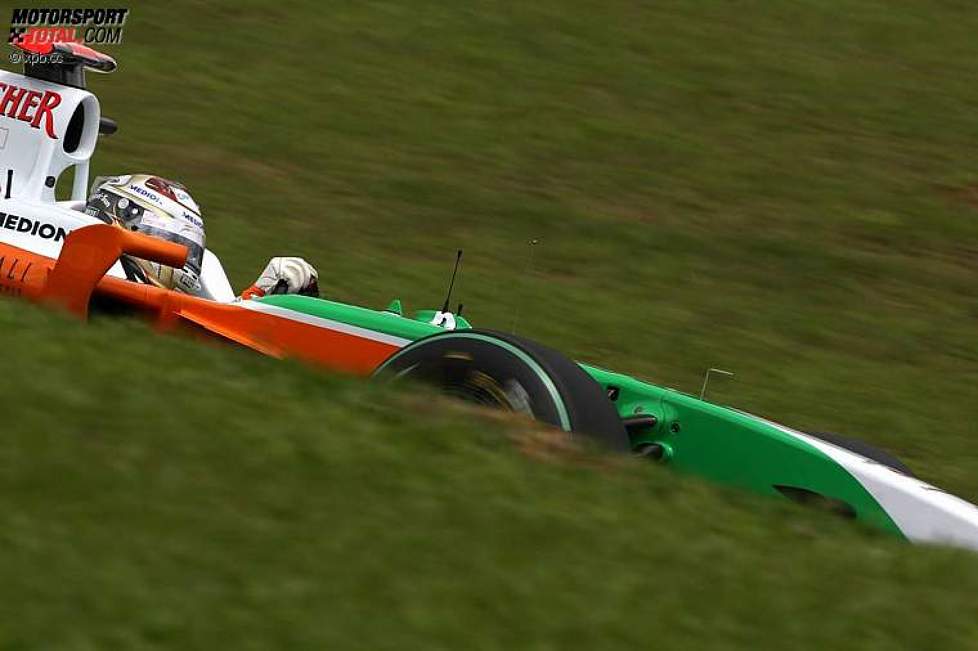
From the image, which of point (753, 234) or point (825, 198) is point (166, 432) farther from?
point (825, 198)

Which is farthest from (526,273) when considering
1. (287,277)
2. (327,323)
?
(327,323)

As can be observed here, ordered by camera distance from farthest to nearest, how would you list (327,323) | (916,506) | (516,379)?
1. (327,323)
2. (916,506)
3. (516,379)

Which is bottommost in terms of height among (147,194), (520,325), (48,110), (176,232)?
(520,325)

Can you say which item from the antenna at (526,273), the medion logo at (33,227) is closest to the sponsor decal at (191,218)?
the medion logo at (33,227)

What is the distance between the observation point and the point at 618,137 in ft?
42.0

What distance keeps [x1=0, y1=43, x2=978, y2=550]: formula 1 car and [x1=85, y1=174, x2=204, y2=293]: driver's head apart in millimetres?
122

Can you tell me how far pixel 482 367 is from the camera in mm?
4695

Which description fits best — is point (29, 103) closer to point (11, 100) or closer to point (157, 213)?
point (11, 100)

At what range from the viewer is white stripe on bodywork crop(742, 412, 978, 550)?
476 centimetres

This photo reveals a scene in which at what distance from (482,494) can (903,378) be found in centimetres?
576

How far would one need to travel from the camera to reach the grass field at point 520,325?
3.09 metres

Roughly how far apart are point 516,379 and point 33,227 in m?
2.27

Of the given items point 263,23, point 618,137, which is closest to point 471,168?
point 618,137

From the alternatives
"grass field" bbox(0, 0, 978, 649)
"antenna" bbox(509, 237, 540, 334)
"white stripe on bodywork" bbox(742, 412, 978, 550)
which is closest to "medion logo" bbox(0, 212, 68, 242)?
"grass field" bbox(0, 0, 978, 649)
